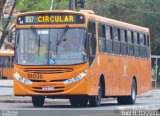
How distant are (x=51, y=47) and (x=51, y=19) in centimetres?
108

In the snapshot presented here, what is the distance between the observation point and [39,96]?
84.6 feet

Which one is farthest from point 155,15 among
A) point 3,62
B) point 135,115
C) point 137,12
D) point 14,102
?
point 135,115

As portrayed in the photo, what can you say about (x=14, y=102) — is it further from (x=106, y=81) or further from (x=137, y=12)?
(x=137, y=12)

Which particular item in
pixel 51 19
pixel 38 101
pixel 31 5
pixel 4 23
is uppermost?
pixel 31 5

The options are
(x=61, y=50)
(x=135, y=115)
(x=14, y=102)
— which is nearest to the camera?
(x=135, y=115)

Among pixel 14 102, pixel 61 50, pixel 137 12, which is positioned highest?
pixel 137 12

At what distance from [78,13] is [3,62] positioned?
1833 inches

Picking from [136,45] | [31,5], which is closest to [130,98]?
[136,45]

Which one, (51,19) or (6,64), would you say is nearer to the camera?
(51,19)

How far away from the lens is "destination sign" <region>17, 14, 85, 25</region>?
25.1m

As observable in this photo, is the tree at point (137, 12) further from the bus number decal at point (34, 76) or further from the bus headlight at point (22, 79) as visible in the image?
the bus number decal at point (34, 76)

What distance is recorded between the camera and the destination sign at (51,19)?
2509 centimetres

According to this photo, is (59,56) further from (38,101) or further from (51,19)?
(38,101)

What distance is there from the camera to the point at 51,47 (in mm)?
24766
